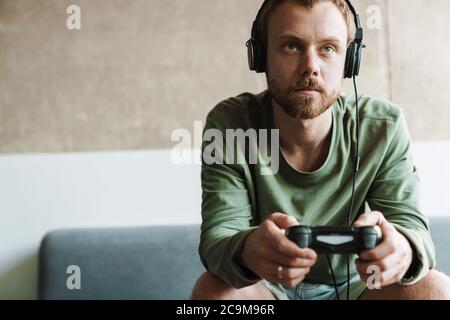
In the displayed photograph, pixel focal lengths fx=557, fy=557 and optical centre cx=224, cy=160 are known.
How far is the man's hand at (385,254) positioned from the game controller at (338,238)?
0.02 m

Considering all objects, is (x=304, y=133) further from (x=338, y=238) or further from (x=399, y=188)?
(x=338, y=238)

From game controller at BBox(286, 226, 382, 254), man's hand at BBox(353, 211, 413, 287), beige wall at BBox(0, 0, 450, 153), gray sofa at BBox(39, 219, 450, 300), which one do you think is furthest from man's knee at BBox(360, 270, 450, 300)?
beige wall at BBox(0, 0, 450, 153)

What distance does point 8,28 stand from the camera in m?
1.78

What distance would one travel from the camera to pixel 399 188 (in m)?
1.10

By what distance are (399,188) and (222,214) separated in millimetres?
356

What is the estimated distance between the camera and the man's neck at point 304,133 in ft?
3.75

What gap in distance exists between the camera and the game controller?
799mm

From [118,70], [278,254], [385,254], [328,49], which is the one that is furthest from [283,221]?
[118,70]

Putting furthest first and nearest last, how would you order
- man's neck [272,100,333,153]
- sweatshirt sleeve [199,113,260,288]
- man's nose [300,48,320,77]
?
1. man's neck [272,100,333,153]
2. man's nose [300,48,320,77]
3. sweatshirt sleeve [199,113,260,288]

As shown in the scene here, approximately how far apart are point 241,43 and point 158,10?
286 mm

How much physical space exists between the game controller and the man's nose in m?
0.35

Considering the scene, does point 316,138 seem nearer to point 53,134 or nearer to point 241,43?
point 241,43

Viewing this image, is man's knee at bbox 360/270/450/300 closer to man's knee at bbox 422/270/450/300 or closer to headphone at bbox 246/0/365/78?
man's knee at bbox 422/270/450/300
